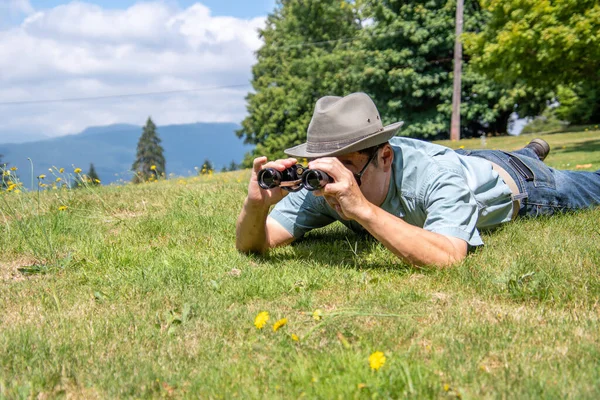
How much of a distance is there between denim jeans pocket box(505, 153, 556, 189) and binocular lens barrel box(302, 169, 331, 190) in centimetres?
200

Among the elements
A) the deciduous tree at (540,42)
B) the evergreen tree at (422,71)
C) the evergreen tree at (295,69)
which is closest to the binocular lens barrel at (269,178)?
the deciduous tree at (540,42)

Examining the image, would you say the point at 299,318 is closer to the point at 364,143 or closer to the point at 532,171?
the point at 364,143

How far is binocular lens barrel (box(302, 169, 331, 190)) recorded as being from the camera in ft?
9.91

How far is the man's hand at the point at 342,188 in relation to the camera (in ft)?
10.0

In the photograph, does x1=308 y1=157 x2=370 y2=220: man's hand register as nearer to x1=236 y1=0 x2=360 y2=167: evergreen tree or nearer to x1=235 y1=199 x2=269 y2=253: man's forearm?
x1=235 y1=199 x2=269 y2=253: man's forearm

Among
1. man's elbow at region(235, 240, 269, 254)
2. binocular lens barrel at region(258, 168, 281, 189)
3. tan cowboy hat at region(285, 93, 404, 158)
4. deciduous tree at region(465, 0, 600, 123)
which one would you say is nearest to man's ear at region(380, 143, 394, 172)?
tan cowboy hat at region(285, 93, 404, 158)

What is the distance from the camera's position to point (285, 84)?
40625 millimetres

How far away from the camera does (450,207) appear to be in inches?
131

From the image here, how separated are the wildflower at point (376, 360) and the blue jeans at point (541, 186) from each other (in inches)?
103

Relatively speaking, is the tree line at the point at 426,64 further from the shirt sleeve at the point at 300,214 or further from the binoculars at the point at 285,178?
the binoculars at the point at 285,178

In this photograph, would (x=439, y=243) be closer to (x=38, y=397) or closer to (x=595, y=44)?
(x=38, y=397)

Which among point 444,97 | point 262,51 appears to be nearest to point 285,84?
point 262,51

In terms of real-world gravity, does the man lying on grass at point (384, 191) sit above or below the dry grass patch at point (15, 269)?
above

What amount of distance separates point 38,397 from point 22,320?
0.90 meters
